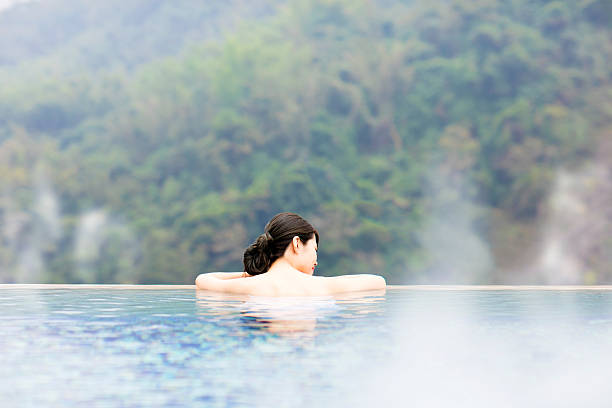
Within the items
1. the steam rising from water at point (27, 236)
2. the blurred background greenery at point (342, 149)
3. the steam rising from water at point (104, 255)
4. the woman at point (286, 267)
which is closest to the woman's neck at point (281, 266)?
the woman at point (286, 267)

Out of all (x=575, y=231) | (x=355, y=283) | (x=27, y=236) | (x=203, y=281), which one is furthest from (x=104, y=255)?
(x=355, y=283)

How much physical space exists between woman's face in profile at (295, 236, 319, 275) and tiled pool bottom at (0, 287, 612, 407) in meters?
0.16

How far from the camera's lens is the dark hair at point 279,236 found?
116 inches

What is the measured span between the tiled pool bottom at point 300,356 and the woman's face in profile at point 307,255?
0.52 ft

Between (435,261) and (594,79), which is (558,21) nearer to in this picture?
(594,79)

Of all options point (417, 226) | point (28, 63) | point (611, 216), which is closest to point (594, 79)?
point (611, 216)

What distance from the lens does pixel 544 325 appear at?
9.32ft

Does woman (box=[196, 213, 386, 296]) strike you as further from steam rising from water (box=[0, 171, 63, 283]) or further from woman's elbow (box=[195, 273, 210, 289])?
steam rising from water (box=[0, 171, 63, 283])

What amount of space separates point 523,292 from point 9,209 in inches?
515

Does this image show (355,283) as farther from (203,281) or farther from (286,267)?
(203,281)

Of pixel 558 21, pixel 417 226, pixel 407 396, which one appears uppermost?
pixel 558 21

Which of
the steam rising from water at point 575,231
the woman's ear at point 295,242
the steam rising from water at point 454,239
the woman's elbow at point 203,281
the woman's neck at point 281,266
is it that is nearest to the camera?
the woman's ear at point 295,242

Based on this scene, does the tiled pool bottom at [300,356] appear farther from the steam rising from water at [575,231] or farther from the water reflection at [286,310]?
the steam rising from water at [575,231]

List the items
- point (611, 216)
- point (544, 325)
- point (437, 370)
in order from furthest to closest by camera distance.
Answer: point (611, 216) → point (544, 325) → point (437, 370)
